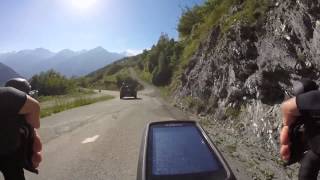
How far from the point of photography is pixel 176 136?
564 centimetres

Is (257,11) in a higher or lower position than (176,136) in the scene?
higher

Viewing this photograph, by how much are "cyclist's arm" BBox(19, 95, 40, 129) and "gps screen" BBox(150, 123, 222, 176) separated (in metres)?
1.31

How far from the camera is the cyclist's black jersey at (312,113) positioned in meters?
4.30

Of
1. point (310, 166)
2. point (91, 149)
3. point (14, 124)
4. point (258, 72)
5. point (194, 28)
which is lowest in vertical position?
point (91, 149)

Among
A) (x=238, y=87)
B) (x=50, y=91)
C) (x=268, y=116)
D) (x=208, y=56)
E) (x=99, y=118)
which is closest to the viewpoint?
(x=268, y=116)

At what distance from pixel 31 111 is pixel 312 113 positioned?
2938 mm

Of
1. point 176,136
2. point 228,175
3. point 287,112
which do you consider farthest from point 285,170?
point 228,175

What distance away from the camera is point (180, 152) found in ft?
16.2

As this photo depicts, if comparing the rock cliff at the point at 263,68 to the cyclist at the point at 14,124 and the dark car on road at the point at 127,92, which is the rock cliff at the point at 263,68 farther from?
the dark car on road at the point at 127,92

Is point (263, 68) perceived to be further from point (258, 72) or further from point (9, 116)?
point (9, 116)

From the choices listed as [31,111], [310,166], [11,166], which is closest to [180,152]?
[310,166]

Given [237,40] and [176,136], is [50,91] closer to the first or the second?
[237,40]

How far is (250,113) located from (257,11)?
16.0 feet

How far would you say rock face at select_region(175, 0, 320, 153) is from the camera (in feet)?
36.1
